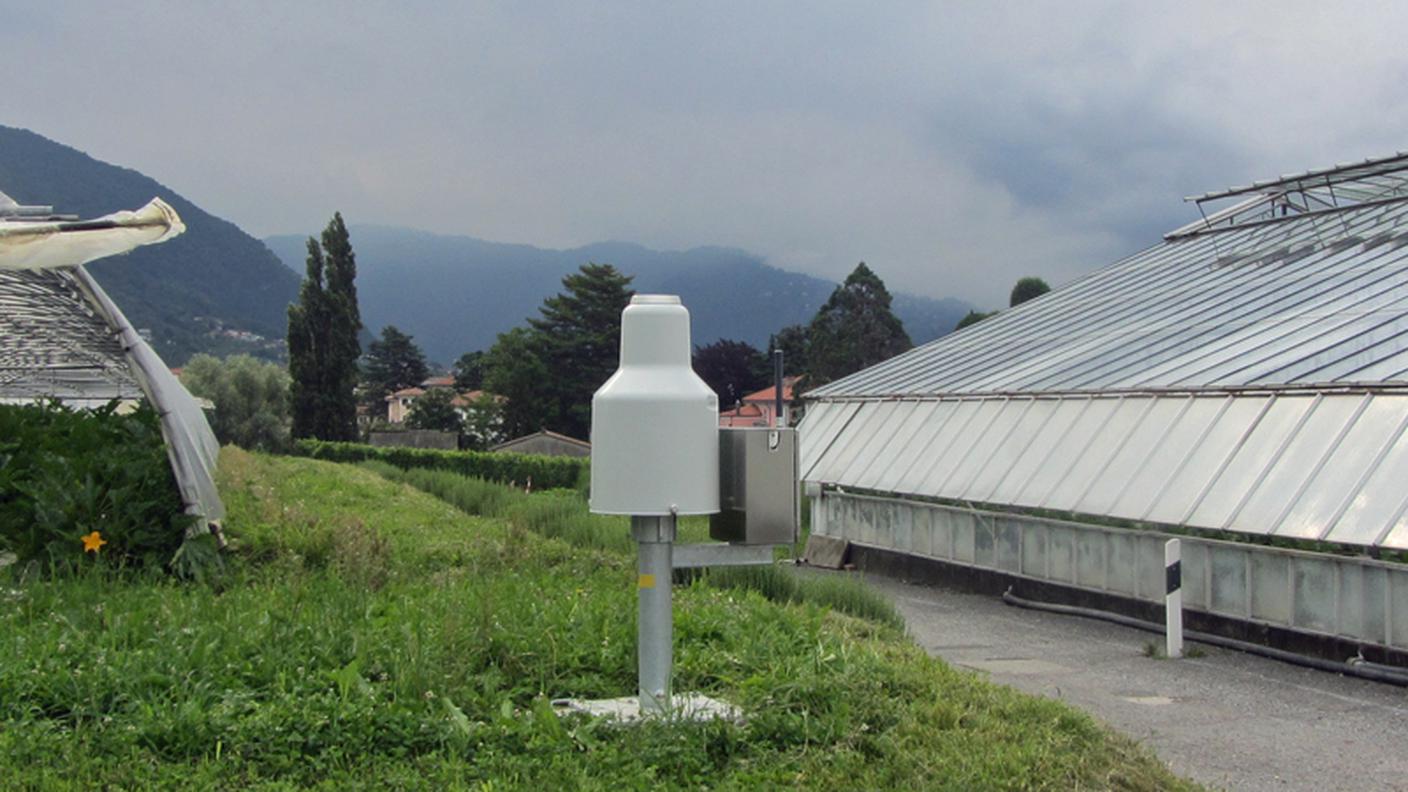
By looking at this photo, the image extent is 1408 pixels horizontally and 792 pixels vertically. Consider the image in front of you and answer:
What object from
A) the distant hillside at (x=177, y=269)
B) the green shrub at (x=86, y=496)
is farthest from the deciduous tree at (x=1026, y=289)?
the distant hillside at (x=177, y=269)

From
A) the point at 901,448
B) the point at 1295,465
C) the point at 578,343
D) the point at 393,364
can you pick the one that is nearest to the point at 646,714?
the point at 1295,465

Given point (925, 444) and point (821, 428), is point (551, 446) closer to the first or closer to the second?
point (821, 428)

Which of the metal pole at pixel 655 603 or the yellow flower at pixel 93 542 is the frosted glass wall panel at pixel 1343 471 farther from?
the yellow flower at pixel 93 542

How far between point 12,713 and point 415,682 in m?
1.71

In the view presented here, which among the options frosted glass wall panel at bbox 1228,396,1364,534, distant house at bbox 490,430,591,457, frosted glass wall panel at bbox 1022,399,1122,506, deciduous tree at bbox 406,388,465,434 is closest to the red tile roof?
deciduous tree at bbox 406,388,465,434

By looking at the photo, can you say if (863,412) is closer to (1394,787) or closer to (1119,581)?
(1119,581)

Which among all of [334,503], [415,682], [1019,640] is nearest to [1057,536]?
[1019,640]

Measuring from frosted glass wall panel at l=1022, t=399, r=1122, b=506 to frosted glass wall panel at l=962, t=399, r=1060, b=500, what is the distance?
2.26 feet

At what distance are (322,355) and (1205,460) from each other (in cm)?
4805

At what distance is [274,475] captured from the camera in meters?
Answer: 21.1

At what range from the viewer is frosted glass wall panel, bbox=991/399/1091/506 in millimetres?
15828

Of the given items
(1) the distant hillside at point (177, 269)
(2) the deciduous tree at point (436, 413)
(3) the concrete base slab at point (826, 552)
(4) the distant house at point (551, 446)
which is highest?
(1) the distant hillside at point (177, 269)

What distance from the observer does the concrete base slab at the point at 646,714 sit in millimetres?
5625

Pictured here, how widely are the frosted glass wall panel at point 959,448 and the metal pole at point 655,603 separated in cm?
1201
